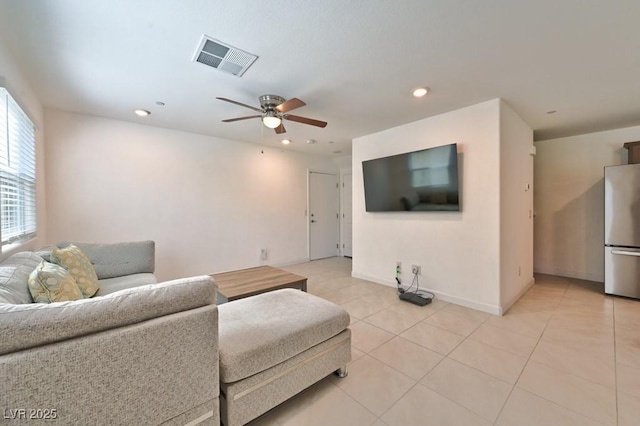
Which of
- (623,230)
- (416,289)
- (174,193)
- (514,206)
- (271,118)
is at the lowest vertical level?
(416,289)

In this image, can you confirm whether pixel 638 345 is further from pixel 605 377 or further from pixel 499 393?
pixel 499 393

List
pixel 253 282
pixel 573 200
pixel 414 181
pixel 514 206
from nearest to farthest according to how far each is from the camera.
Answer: pixel 253 282
pixel 514 206
pixel 414 181
pixel 573 200

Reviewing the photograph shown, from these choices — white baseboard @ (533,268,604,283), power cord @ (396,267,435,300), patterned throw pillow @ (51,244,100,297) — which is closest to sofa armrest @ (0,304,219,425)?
patterned throw pillow @ (51,244,100,297)

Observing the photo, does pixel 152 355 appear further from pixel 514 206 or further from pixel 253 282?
pixel 514 206

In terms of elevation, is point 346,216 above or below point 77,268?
above

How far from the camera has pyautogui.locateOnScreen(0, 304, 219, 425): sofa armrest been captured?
0.86m

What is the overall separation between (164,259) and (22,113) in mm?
2228

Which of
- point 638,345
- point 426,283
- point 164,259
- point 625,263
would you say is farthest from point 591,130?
point 164,259

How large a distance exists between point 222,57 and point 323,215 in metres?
4.27

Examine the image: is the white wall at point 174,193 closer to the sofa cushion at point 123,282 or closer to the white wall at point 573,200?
the sofa cushion at point 123,282

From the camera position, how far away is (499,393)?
1.67 meters

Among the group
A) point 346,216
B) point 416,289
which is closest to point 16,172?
point 416,289

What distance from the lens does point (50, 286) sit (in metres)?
1.51

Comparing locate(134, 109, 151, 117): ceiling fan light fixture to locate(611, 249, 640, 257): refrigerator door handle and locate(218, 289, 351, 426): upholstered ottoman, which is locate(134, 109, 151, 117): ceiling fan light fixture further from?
locate(611, 249, 640, 257): refrigerator door handle
